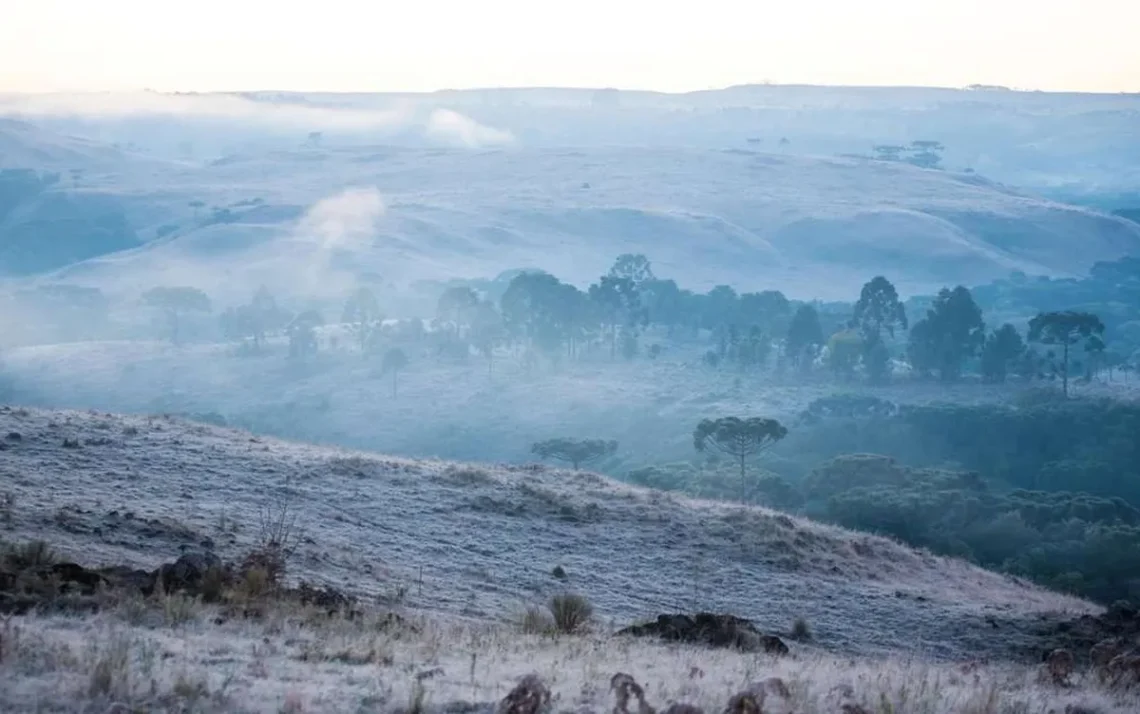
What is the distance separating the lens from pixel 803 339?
8062cm

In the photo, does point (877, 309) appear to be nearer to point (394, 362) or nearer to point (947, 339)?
point (947, 339)

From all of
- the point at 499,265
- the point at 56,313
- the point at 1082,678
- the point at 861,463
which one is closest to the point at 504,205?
the point at 499,265

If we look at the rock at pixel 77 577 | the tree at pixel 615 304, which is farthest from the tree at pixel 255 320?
the rock at pixel 77 577

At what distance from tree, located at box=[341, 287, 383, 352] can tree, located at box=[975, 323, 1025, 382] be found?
129ft

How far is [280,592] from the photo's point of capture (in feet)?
39.2

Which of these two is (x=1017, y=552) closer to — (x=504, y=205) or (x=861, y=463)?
(x=861, y=463)

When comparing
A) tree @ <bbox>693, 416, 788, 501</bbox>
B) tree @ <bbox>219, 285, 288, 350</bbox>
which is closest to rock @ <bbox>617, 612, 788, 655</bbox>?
tree @ <bbox>693, 416, 788, 501</bbox>

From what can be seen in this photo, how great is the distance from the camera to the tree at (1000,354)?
7694 cm

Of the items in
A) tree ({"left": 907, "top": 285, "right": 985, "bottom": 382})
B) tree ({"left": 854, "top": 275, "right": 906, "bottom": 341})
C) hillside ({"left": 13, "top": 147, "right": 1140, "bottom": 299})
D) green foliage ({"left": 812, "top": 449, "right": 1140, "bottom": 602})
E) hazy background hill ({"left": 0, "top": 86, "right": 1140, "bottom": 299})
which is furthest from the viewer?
hazy background hill ({"left": 0, "top": 86, "right": 1140, "bottom": 299})

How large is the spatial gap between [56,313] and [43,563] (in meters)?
106

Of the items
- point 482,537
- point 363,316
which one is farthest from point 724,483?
point 363,316

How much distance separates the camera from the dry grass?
7516 millimetres

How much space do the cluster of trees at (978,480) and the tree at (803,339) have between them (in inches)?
378

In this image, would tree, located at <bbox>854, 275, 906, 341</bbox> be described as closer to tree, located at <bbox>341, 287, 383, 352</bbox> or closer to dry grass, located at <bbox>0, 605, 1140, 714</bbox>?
tree, located at <bbox>341, 287, 383, 352</bbox>
